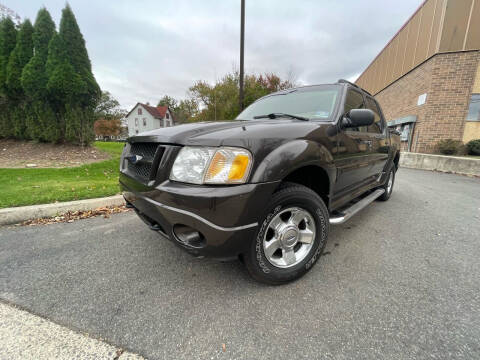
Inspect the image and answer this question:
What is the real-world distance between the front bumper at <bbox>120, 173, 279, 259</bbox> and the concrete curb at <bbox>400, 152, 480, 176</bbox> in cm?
990

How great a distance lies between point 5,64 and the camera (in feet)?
23.4

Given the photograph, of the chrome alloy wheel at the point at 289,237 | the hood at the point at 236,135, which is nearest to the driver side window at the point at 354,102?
the hood at the point at 236,135

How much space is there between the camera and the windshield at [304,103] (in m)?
2.21

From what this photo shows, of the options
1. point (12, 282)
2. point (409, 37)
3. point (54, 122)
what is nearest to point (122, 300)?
point (12, 282)

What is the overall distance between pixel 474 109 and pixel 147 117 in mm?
48021

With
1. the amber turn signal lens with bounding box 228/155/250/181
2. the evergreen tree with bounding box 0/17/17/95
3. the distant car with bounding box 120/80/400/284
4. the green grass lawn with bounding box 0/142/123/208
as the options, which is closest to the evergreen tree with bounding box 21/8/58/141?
the evergreen tree with bounding box 0/17/17/95

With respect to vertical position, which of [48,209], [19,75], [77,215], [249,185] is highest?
[19,75]

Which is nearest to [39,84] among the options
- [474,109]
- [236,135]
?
[236,135]

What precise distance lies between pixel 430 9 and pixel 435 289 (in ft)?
47.8

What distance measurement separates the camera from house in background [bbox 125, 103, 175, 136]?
147ft

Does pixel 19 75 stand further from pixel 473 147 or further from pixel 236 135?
pixel 473 147

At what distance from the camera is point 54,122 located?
23.7ft

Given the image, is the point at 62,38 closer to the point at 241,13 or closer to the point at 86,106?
the point at 86,106

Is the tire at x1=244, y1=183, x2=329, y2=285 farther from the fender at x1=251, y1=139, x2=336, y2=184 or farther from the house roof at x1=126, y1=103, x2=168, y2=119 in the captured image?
the house roof at x1=126, y1=103, x2=168, y2=119
